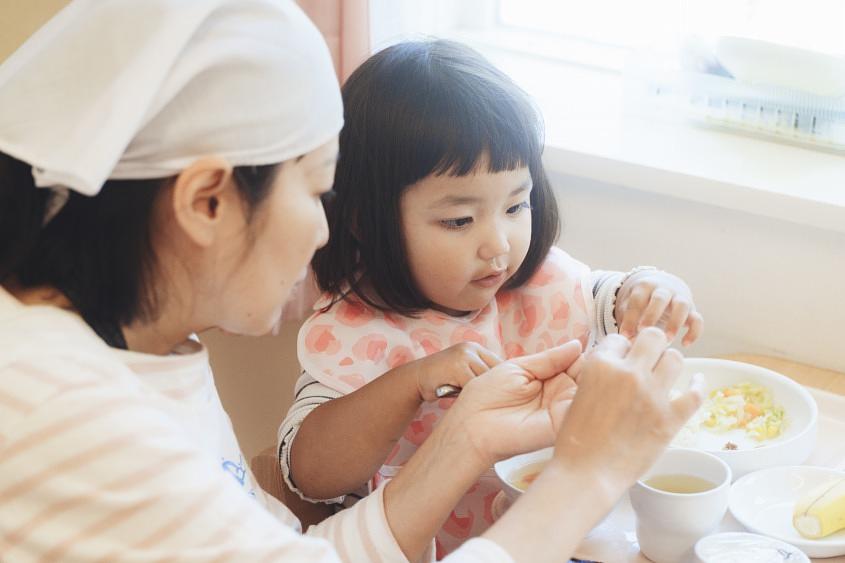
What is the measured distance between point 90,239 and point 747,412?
797mm

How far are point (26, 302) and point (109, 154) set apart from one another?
0.17 m

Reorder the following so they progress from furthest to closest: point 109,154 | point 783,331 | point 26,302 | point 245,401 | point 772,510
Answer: point 245,401, point 783,331, point 772,510, point 26,302, point 109,154

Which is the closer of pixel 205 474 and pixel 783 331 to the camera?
pixel 205 474

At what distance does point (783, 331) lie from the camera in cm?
160

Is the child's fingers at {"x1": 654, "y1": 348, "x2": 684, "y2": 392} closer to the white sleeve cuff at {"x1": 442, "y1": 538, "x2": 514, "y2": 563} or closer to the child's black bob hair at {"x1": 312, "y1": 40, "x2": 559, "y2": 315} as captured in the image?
the white sleeve cuff at {"x1": 442, "y1": 538, "x2": 514, "y2": 563}

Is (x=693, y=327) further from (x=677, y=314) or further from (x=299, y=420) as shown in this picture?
(x=299, y=420)

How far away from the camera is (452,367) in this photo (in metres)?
1.16

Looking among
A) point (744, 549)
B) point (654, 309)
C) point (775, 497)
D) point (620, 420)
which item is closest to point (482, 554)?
point (620, 420)

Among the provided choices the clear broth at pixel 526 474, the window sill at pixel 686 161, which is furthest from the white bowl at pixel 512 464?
the window sill at pixel 686 161

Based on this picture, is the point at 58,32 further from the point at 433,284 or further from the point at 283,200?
the point at 433,284

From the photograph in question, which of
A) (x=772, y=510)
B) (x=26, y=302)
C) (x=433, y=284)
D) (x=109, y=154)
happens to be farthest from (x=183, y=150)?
(x=772, y=510)

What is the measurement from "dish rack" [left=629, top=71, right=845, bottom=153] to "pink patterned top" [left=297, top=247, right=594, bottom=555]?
0.47 metres

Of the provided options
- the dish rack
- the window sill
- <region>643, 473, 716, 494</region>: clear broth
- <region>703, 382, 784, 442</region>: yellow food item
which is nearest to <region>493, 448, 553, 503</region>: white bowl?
<region>643, 473, 716, 494</region>: clear broth

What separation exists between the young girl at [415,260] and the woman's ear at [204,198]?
405 millimetres
